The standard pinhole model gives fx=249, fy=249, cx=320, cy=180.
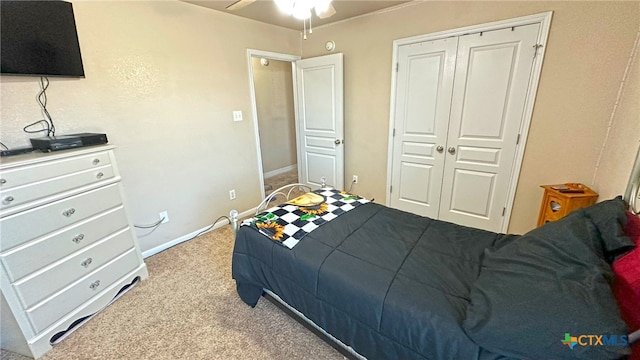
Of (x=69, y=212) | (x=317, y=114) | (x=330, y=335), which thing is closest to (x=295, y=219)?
(x=330, y=335)

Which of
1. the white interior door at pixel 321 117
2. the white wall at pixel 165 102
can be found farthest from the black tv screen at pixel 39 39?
the white interior door at pixel 321 117

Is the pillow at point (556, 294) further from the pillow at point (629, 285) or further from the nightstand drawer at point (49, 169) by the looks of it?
the nightstand drawer at point (49, 169)

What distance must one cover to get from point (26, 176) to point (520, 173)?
12.3 feet

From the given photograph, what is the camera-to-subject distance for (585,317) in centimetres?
Answer: 80

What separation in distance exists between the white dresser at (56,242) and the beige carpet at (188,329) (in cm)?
15

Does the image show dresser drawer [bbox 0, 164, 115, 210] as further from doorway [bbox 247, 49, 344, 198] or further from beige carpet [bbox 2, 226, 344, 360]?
doorway [bbox 247, 49, 344, 198]

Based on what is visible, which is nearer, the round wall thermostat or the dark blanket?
the dark blanket

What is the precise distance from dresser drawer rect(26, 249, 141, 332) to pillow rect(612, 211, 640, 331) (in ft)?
9.31

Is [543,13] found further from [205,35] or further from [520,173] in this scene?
[205,35]

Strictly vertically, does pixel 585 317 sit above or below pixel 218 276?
above

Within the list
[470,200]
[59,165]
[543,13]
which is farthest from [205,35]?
[470,200]

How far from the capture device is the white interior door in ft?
10.8

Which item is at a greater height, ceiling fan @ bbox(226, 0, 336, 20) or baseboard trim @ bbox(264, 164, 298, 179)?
ceiling fan @ bbox(226, 0, 336, 20)

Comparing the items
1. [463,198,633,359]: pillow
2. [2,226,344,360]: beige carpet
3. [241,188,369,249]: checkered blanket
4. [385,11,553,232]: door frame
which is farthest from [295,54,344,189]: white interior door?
[463,198,633,359]: pillow
